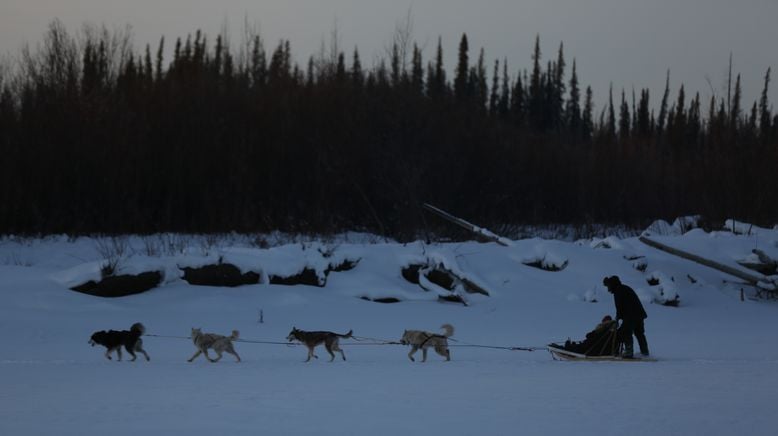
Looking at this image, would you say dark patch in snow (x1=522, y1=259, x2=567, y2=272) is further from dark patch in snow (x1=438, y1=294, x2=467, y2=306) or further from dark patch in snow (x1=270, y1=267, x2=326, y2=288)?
dark patch in snow (x1=270, y1=267, x2=326, y2=288)

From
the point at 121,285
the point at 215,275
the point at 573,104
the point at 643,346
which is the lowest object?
the point at 643,346

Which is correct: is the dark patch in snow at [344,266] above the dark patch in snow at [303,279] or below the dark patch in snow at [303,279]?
above

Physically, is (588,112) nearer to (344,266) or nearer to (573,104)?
(573,104)

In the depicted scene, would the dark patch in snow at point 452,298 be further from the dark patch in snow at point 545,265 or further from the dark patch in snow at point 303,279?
the dark patch in snow at point 545,265

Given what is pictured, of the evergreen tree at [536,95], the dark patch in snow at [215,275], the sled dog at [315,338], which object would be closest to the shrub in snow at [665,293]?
the dark patch in snow at [215,275]

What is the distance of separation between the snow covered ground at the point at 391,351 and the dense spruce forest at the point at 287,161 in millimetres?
2832

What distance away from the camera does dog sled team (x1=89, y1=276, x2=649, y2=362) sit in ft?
39.7

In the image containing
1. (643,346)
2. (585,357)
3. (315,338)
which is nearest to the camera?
(315,338)

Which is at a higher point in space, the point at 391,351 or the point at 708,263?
the point at 708,263

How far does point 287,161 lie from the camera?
32344 millimetres

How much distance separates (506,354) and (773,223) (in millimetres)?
19249

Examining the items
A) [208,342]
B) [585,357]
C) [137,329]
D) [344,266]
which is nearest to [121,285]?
[344,266]

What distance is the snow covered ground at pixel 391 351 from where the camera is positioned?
7918mm

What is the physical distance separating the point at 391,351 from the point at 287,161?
19136 mm
